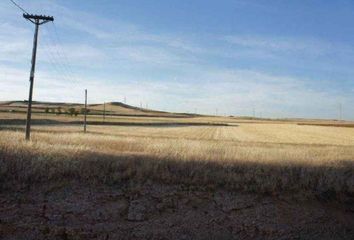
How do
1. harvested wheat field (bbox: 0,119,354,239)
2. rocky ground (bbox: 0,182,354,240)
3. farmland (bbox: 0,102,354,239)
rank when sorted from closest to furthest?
1. rocky ground (bbox: 0,182,354,240)
2. harvested wheat field (bbox: 0,119,354,239)
3. farmland (bbox: 0,102,354,239)

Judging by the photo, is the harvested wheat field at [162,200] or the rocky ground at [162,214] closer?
the rocky ground at [162,214]

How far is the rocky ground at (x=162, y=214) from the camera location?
1056cm

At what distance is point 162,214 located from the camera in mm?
11375

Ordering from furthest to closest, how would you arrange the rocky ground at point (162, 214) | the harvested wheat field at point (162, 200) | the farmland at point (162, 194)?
the farmland at point (162, 194) → the harvested wheat field at point (162, 200) → the rocky ground at point (162, 214)

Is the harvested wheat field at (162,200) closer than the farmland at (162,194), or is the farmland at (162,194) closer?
the harvested wheat field at (162,200)

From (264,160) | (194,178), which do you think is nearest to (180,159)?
(194,178)

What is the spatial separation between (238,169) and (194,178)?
226 cm

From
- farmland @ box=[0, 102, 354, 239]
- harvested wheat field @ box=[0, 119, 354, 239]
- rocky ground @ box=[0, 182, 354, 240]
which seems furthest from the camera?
farmland @ box=[0, 102, 354, 239]

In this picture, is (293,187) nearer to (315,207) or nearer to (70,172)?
(315,207)

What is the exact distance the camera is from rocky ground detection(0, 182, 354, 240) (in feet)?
34.7

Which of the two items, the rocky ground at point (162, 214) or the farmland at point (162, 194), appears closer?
the rocky ground at point (162, 214)

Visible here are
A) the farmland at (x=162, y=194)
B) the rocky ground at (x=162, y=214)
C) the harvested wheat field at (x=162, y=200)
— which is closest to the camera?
the rocky ground at (x=162, y=214)

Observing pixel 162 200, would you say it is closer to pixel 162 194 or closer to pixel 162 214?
pixel 162 194

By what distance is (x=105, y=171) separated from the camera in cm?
1347
